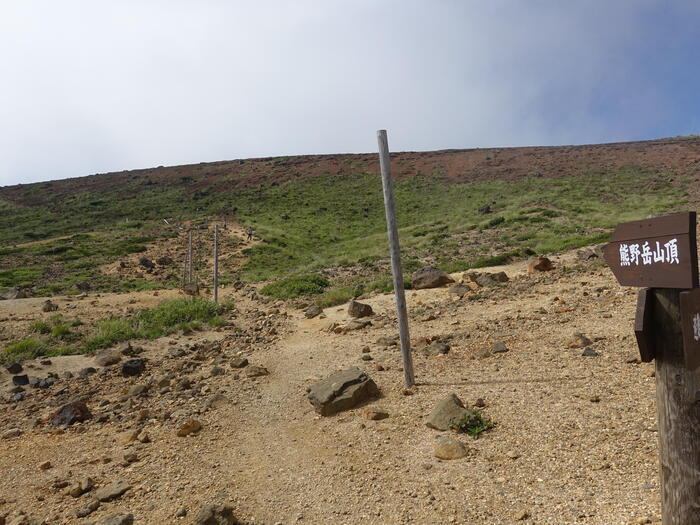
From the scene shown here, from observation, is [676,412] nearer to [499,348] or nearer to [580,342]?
[580,342]

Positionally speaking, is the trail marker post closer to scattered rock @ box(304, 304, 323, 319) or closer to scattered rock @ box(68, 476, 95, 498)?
scattered rock @ box(68, 476, 95, 498)

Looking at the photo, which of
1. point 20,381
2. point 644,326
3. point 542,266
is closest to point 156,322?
point 20,381

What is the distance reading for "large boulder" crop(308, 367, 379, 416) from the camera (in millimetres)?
6340

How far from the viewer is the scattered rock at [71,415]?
7.16 metres

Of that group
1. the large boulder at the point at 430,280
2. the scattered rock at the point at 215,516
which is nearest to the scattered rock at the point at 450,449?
the scattered rock at the point at 215,516

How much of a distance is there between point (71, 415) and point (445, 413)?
5631 mm

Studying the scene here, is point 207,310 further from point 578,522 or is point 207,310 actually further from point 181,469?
point 578,522

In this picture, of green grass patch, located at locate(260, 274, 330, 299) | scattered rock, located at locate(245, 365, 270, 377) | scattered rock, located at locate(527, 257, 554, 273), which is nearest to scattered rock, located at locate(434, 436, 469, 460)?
scattered rock, located at locate(245, 365, 270, 377)

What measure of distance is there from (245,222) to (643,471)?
3753cm

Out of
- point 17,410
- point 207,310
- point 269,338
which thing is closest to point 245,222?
point 207,310

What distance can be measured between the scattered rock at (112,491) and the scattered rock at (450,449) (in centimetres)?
323

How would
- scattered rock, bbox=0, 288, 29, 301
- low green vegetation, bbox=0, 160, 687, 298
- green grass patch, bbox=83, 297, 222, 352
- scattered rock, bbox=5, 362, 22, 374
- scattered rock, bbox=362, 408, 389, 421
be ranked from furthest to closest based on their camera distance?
1. low green vegetation, bbox=0, 160, 687, 298
2. scattered rock, bbox=0, 288, 29, 301
3. green grass patch, bbox=83, 297, 222, 352
4. scattered rock, bbox=5, 362, 22, 374
5. scattered rock, bbox=362, 408, 389, 421

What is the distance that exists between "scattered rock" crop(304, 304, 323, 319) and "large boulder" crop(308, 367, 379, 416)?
19.6 ft

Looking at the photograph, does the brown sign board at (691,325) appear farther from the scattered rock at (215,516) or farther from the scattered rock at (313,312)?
the scattered rock at (313,312)
